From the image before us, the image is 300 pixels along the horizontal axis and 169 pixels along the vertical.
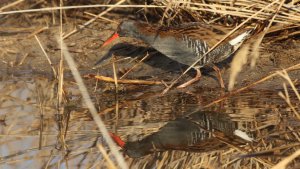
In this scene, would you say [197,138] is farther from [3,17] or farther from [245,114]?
[3,17]

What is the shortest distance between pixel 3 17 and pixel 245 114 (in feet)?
12.5

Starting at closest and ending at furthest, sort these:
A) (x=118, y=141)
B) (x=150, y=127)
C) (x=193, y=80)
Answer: (x=118, y=141) < (x=150, y=127) < (x=193, y=80)

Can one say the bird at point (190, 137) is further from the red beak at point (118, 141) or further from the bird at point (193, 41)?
the bird at point (193, 41)

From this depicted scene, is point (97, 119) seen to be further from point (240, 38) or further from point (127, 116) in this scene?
point (240, 38)

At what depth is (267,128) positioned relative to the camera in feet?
17.0

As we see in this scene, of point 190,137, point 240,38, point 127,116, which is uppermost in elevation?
point 240,38

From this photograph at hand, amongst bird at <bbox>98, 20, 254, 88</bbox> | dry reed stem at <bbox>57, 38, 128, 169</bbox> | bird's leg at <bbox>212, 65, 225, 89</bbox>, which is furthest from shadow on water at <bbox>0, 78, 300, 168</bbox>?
dry reed stem at <bbox>57, 38, 128, 169</bbox>

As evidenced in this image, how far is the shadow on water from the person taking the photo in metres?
4.81

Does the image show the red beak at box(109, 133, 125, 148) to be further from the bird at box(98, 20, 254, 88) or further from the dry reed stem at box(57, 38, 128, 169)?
the bird at box(98, 20, 254, 88)

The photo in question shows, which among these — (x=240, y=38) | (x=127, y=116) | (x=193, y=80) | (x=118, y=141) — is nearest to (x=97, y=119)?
(x=118, y=141)

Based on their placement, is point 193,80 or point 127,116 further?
point 193,80

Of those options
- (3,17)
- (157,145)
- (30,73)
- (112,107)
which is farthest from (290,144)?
(3,17)

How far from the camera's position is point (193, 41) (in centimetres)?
646

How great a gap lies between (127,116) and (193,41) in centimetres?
114
